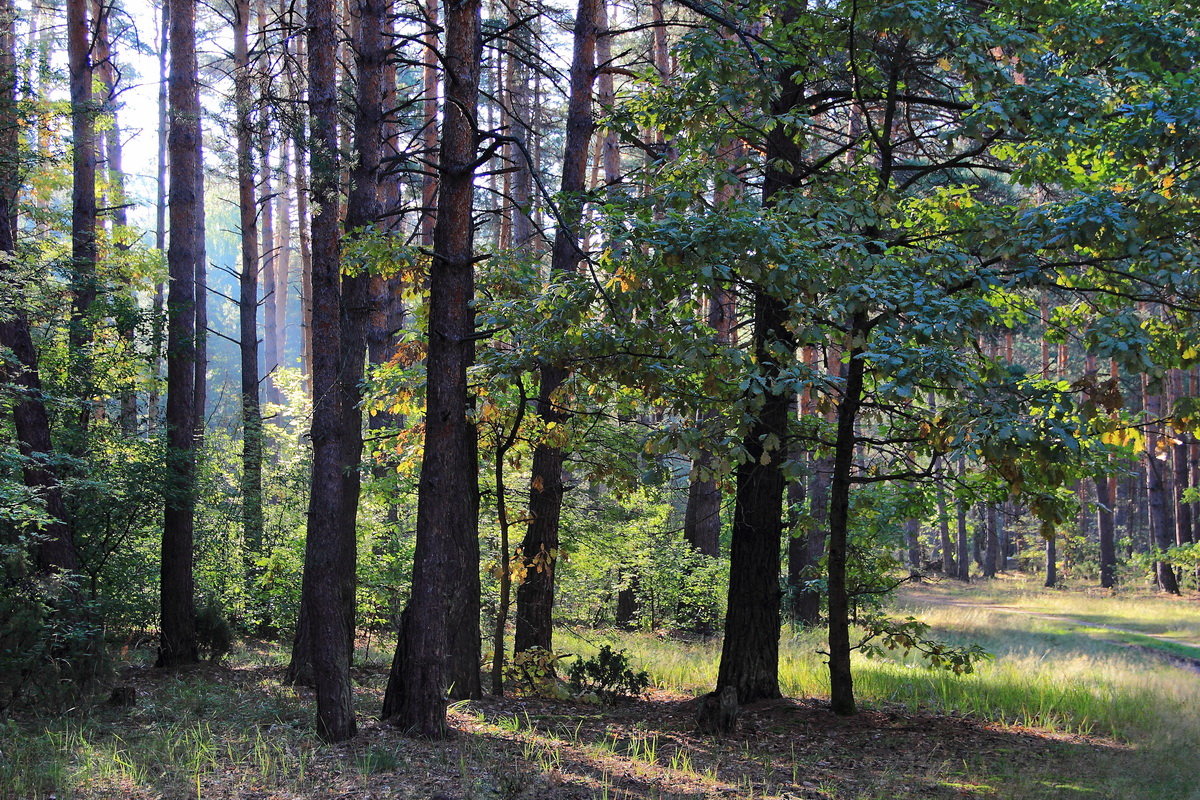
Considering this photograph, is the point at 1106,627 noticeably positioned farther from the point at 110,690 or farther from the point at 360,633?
the point at 110,690

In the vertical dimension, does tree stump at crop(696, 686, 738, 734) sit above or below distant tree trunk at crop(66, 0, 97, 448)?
below

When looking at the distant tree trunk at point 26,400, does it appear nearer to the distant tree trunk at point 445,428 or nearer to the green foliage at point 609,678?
the distant tree trunk at point 445,428

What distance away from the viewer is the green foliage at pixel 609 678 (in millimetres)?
10547

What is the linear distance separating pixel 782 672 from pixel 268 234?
25.1 m

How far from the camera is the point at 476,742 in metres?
7.30

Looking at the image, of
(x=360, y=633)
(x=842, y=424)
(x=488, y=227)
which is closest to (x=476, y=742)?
(x=842, y=424)

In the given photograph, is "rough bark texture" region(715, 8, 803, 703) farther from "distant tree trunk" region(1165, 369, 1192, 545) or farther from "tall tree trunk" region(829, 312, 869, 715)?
"distant tree trunk" region(1165, 369, 1192, 545)

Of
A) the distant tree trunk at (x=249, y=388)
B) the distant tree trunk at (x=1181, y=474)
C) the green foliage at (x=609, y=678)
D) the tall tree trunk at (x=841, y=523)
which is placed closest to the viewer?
the tall tree trunk at (x=841, y=523)

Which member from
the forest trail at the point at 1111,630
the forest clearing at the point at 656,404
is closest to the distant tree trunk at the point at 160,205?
the forest clearing at the point at 656,404

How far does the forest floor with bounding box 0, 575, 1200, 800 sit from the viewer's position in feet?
20.1

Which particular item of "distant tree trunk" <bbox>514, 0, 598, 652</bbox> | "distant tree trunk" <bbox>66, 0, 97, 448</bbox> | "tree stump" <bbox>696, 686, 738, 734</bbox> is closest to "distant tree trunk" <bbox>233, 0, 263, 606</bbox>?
"distant tree trunk" <bbox>66, 0, 97, 448</bbox>

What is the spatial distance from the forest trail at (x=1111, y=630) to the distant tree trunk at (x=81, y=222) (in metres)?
17.9

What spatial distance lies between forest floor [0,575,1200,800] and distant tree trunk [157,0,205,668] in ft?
3.24

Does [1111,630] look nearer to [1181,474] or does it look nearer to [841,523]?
[1181,474]
